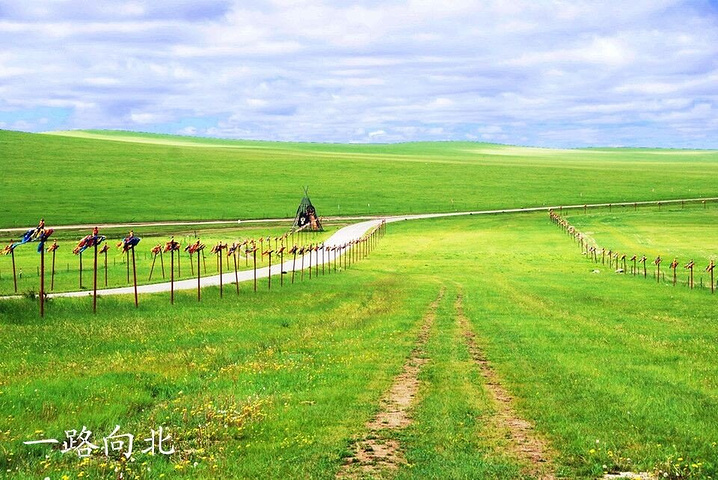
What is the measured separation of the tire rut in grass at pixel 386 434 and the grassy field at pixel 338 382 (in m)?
0.25

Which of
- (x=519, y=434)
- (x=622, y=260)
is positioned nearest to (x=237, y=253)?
(x=622, y=260)

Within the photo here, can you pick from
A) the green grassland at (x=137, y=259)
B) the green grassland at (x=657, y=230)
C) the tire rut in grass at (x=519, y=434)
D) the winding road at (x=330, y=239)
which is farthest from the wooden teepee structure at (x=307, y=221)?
the tire rut in grass at (x=519, y=434)

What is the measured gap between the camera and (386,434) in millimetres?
15711

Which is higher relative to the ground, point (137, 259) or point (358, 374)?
point (358, 374)

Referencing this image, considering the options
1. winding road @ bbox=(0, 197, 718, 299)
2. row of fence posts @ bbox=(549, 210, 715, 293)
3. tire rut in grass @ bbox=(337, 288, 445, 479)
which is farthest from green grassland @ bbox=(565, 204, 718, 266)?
tire rut in grass @ bbox=(337, 288, 445, 479)

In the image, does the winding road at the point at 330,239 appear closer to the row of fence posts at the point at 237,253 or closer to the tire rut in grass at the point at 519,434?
the row of fence posts at the point at 237,253

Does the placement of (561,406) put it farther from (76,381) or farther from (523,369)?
(76,381)

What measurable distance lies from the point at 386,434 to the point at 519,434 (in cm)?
242

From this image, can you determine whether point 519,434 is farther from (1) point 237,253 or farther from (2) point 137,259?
(2) point 137,259

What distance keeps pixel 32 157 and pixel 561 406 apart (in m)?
185

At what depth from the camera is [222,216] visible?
5138 inches

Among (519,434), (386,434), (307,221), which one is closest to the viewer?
(386,434)

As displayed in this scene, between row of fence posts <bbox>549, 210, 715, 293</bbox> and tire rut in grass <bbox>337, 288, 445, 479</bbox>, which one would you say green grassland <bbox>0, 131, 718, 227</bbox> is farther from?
tire rut in grass <bbox>337, 288, 445, 479</bbox>

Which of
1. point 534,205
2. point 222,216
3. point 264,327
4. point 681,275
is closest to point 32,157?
point 222,216
